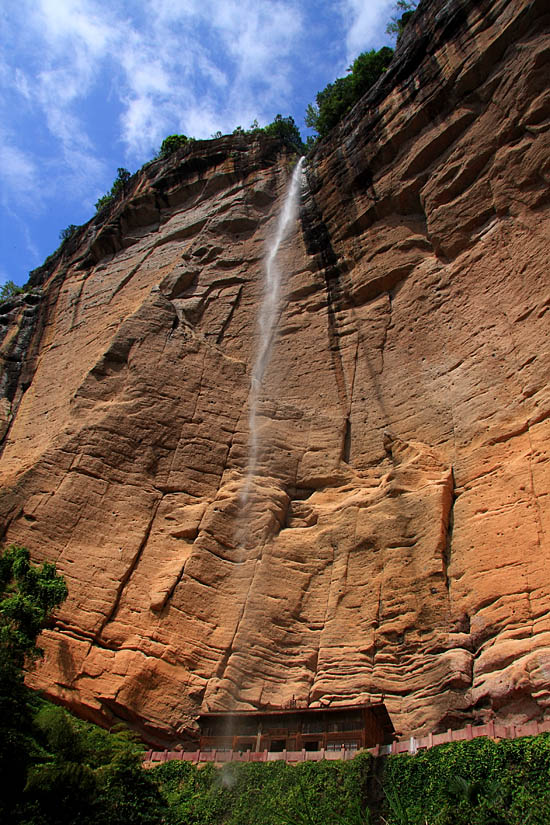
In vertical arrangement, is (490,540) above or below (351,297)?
below

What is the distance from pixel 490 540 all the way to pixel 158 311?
474 inches

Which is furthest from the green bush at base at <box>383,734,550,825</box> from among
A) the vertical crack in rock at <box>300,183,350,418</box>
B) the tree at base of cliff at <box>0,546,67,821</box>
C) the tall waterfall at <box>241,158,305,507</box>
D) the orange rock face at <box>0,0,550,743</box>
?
the vertical crack in rock at <box>300,183,350,418</box>

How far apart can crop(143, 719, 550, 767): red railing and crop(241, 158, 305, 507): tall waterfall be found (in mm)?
5713

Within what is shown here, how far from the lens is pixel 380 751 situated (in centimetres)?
1238

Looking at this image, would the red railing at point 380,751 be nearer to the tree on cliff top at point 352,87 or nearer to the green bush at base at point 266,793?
the green bush at base at point 266,793

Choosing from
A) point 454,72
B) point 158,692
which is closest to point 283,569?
point 158,692

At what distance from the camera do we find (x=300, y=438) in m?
18.8

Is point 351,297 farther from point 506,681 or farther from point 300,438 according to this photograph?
point 506,681

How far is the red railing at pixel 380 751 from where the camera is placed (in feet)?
36.9

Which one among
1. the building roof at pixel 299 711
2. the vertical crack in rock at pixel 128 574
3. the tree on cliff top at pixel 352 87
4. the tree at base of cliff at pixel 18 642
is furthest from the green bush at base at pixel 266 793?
the tree on cliff top at pixel 352 87

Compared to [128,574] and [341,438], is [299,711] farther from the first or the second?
[341,438]

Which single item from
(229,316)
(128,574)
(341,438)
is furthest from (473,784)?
(229,316)

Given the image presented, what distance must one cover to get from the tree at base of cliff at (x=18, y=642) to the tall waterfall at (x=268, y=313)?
16.4 ft

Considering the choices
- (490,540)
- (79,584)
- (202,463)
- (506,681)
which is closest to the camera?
(506,681)
